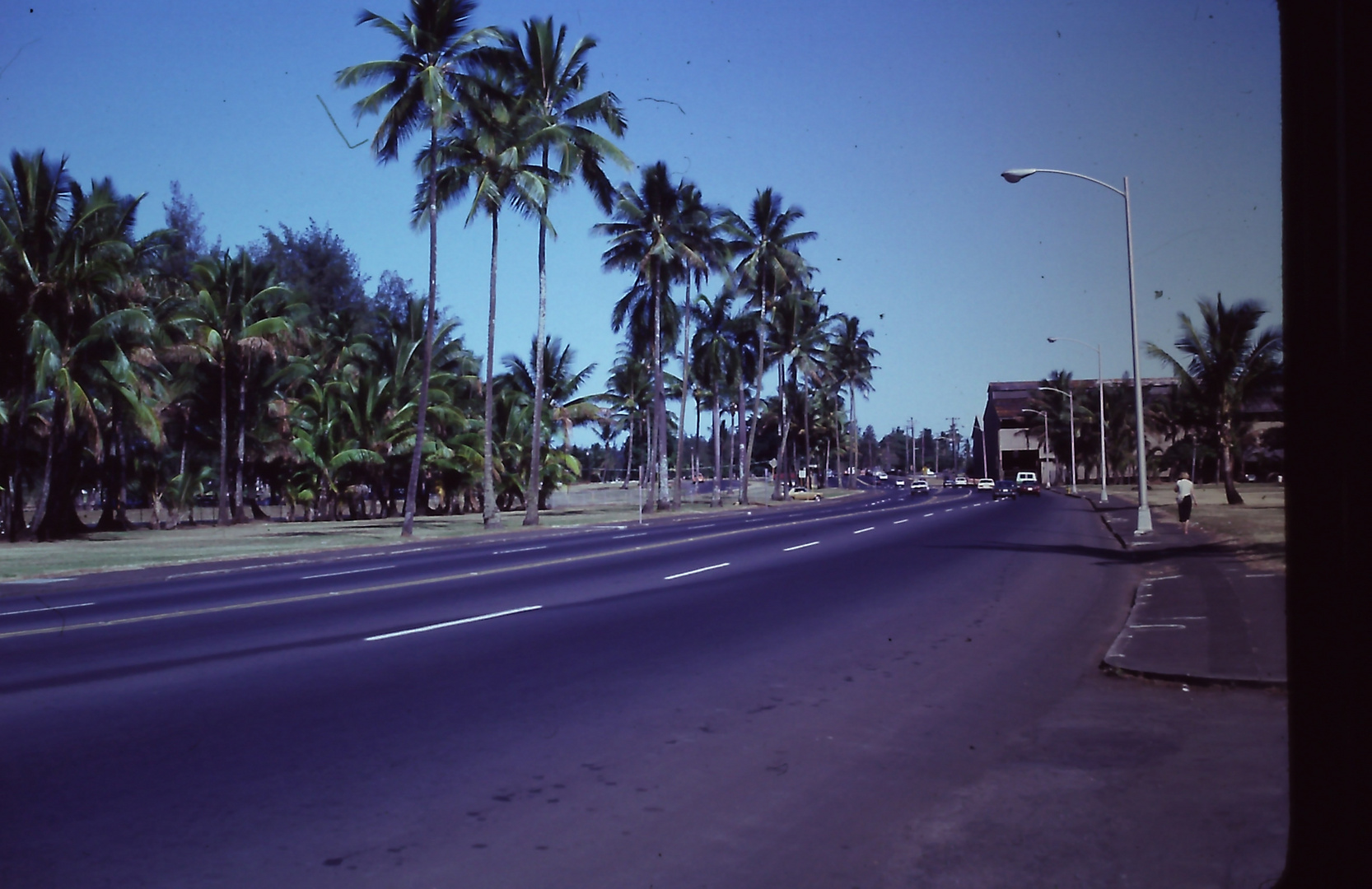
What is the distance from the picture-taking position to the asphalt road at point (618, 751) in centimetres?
488

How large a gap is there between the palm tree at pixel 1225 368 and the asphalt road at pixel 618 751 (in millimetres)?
35530

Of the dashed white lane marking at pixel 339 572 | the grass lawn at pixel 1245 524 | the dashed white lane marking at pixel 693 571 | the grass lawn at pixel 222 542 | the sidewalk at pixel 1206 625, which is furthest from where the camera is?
the grass lawn at pixel 222 542

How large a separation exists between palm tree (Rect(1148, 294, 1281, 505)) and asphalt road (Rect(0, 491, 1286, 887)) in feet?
117

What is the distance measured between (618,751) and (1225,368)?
45967 millimetres

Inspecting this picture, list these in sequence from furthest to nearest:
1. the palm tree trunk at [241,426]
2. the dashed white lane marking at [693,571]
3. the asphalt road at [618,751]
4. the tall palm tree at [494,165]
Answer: the palm tree trunk at [241,426] → the tall palm tree at [494,165] → the dashed white lane marking at [693,571] → the asphalt road at [618,751]

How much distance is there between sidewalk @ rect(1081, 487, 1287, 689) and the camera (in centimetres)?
905

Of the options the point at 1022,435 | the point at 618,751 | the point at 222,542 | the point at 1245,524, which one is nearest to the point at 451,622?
the point at 618,751

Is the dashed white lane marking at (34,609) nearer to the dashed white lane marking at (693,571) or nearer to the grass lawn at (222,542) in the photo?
the grass lawn at (222,542)

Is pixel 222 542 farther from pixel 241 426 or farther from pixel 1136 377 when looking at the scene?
pixel 1136 377

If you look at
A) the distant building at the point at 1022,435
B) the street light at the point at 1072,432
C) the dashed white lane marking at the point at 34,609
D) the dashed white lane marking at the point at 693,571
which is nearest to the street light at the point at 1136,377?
the dashed white lane marking at the point at 693,571

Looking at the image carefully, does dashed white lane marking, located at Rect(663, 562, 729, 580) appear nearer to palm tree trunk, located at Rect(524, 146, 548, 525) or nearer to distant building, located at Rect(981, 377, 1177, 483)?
palm tree trunk, located at Rect(524, 146, 548, 525)

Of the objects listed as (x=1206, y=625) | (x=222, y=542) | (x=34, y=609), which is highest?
(x=1206, y=625)

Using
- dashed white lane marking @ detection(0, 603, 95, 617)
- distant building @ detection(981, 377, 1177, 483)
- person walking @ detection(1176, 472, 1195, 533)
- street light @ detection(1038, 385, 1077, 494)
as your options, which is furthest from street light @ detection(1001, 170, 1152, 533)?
distant building @ detection(981, 377, 1177, 483)

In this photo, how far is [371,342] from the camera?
171 feet
